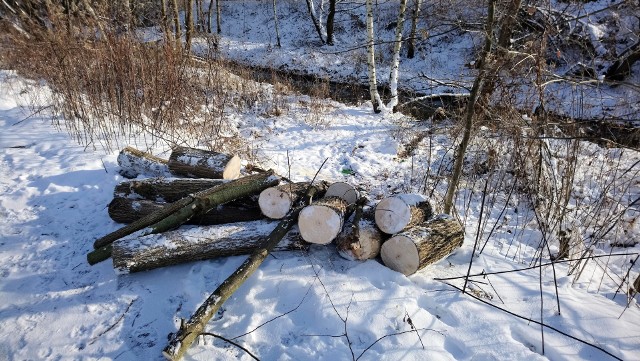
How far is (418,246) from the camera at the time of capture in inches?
111

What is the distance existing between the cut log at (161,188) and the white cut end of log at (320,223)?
42.6 inches

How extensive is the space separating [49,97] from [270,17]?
50.1ft

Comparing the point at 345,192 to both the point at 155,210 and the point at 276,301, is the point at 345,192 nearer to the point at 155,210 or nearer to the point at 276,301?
the point at 276,301

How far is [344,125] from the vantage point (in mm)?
8008

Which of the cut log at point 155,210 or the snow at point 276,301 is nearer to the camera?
the snow at point 276,301

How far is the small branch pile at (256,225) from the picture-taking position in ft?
9.29

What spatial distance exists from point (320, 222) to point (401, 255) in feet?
2.21

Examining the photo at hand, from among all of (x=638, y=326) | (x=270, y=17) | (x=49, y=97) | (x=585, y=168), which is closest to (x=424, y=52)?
(x=270, y=17)

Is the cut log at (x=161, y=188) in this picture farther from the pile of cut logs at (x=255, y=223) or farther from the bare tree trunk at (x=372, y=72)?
the bare tree trunk at (x=372, y=72)

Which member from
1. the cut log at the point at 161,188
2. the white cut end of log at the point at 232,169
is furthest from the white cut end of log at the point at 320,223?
the white cut end of log at the point at 232,169

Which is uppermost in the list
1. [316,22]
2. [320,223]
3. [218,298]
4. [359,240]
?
[316,22]

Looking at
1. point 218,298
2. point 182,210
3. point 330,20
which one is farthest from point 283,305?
point 330,20

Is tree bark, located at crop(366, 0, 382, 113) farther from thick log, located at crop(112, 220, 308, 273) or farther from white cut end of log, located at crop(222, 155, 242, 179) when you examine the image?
thick log, located at crop(112, 220, 308, 273)

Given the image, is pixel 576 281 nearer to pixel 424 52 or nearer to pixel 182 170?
pixel 182 170
